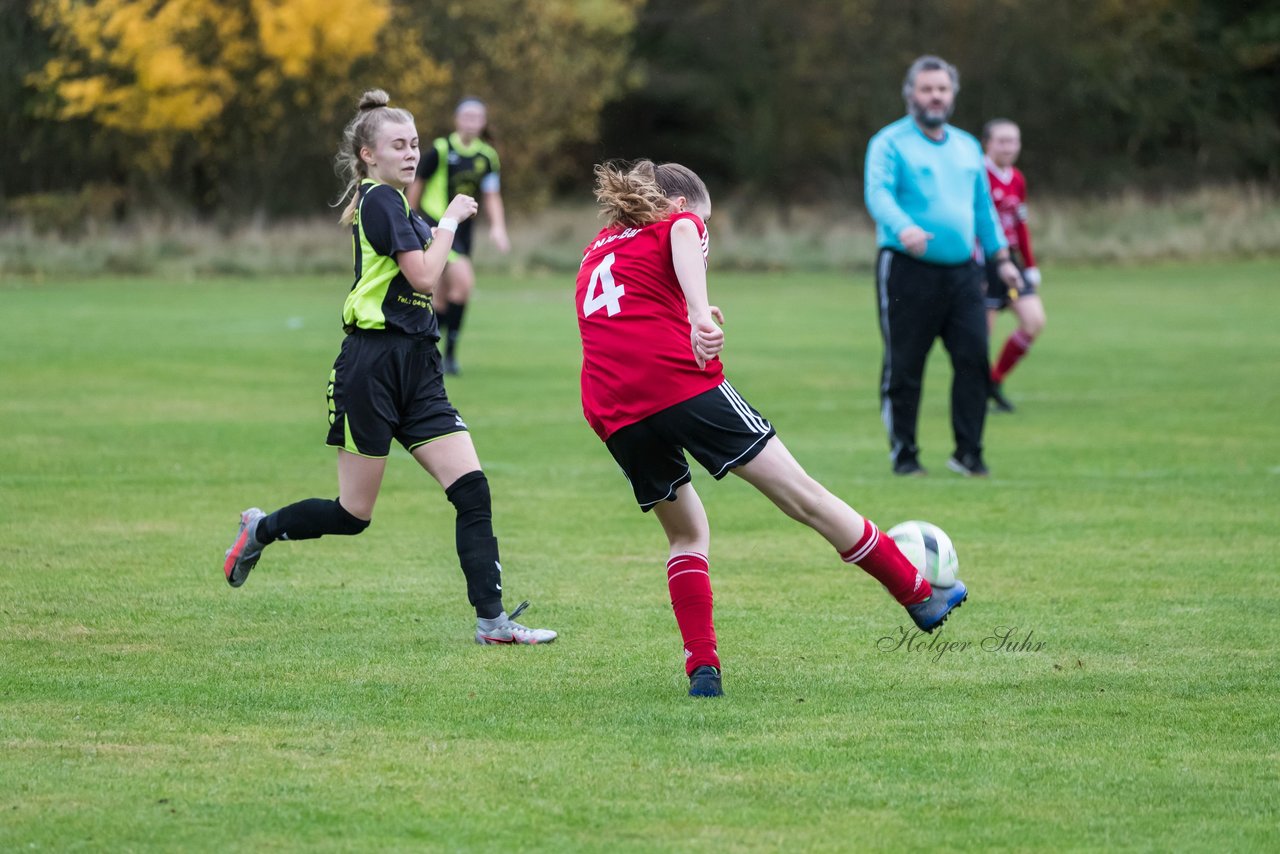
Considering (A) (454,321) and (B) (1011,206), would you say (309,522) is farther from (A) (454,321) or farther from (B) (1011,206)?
(A) (454,321)

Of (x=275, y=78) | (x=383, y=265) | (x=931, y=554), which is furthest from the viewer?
(x=275, y=78)

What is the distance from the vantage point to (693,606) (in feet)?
18.5

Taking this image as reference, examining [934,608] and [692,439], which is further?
[934,608]

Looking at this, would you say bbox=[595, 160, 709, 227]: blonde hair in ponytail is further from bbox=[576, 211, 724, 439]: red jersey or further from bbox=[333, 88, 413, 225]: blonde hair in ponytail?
bbox=[333, 88, 413, 225]: blonde hair in ponytail

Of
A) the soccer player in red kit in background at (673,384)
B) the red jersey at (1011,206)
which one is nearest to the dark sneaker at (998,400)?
the red jersey at (1011,206)

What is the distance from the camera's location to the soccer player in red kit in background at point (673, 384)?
212 inches

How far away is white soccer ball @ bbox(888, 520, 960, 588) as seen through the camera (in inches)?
232

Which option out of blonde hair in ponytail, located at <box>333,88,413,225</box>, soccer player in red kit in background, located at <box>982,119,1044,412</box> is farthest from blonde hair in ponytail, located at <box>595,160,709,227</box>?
soccer player in red kit in background, located at <box>982,119,1044,412</box>

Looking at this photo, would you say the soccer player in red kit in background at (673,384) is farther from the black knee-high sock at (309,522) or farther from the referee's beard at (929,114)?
the referee's beard at (929,114)

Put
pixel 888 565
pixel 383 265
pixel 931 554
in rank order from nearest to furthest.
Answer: pixel 888 565, pixel 931 554, pixel 383 265

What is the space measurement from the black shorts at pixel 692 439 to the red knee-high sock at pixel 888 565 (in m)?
0.46

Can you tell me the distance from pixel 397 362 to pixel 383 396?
0.43 feet

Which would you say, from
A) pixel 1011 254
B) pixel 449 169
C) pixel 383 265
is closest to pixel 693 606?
pixel 383 265

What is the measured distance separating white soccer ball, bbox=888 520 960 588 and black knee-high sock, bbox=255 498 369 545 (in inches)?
76.9
